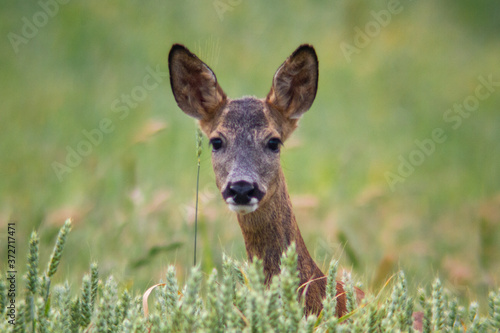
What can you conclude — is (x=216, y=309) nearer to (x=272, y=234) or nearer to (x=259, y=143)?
(x=272, y=234)

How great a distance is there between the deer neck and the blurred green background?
0.85 meters

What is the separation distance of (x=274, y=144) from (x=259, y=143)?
126mm

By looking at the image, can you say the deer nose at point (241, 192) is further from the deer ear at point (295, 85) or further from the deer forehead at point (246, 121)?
the deer ear at point (295, 85)

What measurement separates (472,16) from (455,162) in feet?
14.1

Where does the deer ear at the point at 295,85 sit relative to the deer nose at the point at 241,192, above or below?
above

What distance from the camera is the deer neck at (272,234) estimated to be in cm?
434

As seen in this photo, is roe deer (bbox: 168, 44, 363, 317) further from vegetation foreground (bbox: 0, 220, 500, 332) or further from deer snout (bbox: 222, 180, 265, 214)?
vegetation foreground (bbox: 0, 220, 500, 332)

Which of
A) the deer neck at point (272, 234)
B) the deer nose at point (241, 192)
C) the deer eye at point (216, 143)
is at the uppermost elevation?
the deer eye at point (216, 143)

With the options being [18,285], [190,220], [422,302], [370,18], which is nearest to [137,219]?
[190,220]

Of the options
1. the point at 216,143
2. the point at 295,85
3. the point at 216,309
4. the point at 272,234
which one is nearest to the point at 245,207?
the point at 272,234

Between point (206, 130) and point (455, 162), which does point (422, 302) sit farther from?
point (455, 162)

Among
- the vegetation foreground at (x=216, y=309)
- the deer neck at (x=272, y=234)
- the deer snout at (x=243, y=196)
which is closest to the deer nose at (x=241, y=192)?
the deer snout at (x=243, y=196)

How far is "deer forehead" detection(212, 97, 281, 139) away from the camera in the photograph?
483cm

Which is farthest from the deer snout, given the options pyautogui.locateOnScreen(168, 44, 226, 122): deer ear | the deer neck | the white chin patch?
pyautogui.locateOnScreen(168, 44, 226, 122): deer ear
